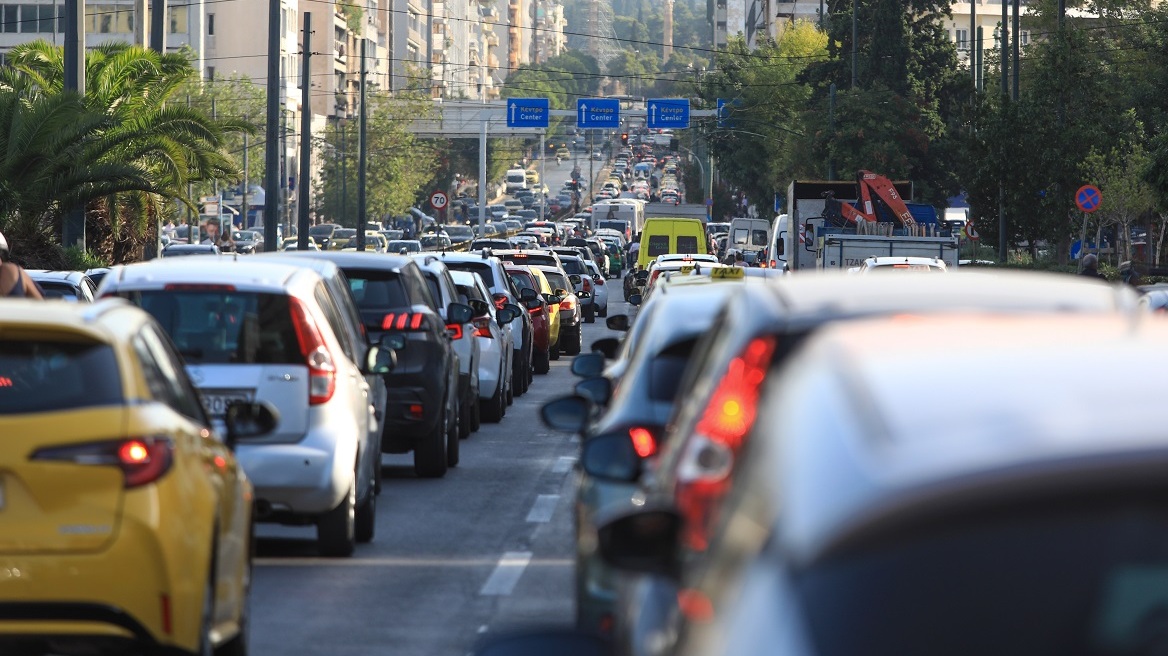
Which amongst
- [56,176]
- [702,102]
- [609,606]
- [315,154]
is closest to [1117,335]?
[609,606]

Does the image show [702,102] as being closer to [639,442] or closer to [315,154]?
[315,154]

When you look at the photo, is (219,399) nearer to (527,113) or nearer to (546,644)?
(546,644)

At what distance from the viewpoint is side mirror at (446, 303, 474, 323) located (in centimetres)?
1766

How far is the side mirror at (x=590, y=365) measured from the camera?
1148 centimetres

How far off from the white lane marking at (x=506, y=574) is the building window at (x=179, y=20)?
341ft

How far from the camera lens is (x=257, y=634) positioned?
30.0 ft

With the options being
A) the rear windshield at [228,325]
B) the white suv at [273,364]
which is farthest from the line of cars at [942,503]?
the rear windshield at [228,325]

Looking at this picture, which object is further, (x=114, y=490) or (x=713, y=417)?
(x=114, y=490)

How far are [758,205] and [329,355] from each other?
93.5m

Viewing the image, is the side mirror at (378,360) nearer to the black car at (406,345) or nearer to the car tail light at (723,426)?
the black car at (406,345)

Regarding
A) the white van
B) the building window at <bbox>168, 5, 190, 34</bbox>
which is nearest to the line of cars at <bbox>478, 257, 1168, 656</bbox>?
the building window at <bbox>168, 5, 190, 34</bbox>

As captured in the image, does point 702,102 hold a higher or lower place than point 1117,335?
higher

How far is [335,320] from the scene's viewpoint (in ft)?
38.8

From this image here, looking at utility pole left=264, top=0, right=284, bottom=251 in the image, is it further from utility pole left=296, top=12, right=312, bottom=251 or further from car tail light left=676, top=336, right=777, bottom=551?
car tail light left=676, top=336, right=777, bottom=551
